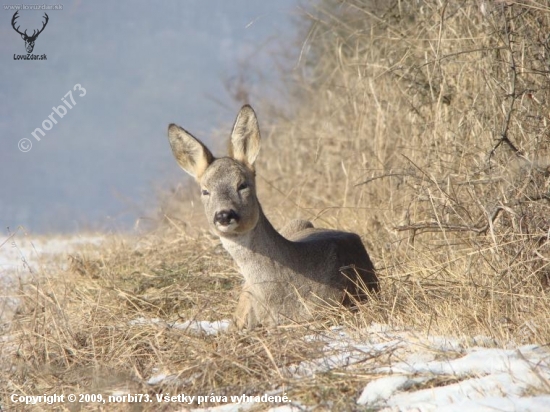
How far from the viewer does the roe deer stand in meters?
5.54

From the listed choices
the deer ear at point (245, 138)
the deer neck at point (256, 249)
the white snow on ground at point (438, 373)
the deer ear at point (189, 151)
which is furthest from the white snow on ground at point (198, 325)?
the deer ear at point (245, 138)

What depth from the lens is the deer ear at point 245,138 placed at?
5.98 m

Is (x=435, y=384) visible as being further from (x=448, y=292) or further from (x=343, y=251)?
(x=343, y=251)

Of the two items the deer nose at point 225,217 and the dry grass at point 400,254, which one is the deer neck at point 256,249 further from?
the dry grass at point 400,254

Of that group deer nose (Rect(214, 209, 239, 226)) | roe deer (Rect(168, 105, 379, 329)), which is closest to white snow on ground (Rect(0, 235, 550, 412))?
roe deer (Rect(168, 105, 379, 329))

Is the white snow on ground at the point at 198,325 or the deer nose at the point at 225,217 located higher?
the deer nose at the point at 225,217

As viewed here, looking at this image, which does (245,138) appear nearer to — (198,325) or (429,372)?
(198,325)

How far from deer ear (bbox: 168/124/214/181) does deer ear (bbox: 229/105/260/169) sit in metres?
0.20

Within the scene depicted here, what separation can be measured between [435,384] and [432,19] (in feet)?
15.4

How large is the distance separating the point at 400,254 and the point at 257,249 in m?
1.83

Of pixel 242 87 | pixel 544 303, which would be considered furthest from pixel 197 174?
pixel 242 87

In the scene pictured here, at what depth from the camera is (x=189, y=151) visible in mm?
6027

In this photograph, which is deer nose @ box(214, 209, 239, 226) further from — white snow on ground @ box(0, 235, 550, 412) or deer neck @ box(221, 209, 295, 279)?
white snow on ground @ box(0, 235, 550, 412)

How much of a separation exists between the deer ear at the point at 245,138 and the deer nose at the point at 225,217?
73 cm
